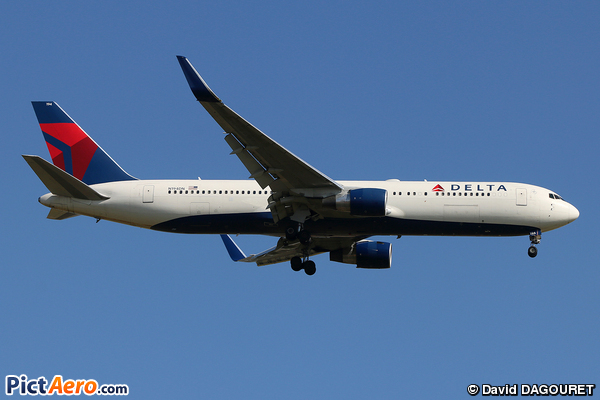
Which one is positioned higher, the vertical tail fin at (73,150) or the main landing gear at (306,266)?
the vertical tail fin at (73,150)

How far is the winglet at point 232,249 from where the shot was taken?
39303 millimetres

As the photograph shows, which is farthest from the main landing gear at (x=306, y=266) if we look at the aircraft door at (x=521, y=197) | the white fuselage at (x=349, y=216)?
the aircraft door at (x=521, y=197)

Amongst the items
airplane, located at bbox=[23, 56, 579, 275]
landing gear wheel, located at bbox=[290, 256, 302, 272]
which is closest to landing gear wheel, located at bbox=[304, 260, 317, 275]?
landing gear wheel, located at bbox=[290, 256, 302, 272]

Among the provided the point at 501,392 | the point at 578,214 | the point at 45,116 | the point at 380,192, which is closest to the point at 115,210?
the point at 45,116

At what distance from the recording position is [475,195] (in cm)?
3275

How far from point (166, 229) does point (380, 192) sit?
33.4ft

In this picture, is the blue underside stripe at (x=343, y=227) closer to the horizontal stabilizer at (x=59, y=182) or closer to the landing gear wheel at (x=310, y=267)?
the landing gear wheel at (x=310, y=267)

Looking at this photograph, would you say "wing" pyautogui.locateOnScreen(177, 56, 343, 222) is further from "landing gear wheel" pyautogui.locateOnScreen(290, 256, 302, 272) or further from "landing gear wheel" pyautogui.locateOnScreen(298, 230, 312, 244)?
"landing gear wheel" pyautogui.locateOnScreen(290, 256, 302, 272)

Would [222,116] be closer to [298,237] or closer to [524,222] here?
[298,237]

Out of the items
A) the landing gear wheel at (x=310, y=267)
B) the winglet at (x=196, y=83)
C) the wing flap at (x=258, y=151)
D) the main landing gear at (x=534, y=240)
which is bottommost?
the landing gear wheel at (x=310, y=267)

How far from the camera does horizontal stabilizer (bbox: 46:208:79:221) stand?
34.1 meters

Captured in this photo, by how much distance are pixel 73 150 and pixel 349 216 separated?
45.9 ft

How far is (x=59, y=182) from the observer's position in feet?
107

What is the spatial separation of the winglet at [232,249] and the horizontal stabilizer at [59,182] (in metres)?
8.07
